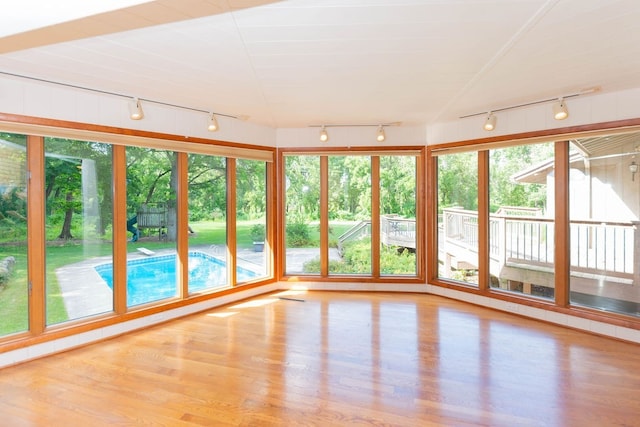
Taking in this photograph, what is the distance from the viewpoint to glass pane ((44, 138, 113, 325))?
307cm

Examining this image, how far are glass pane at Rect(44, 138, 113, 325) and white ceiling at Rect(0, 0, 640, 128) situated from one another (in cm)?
72

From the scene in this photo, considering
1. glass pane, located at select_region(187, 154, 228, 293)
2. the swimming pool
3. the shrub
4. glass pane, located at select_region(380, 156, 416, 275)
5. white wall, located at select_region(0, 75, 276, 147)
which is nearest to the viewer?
white wall, located at select_region(0, 75, 276, 147)

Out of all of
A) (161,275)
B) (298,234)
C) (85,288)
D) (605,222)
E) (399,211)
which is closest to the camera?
(85,288)

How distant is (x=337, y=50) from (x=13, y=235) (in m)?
3.12

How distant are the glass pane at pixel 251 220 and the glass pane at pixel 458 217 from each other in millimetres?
2543

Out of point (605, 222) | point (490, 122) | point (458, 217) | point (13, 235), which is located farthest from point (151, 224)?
point (605, 222)

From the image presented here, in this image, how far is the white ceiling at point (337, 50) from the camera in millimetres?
1825

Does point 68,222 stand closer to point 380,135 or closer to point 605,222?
point 380,135

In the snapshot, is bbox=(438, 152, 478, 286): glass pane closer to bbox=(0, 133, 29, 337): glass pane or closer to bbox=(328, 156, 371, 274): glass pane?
bbox=(328, 156, 371, 274): glass pane

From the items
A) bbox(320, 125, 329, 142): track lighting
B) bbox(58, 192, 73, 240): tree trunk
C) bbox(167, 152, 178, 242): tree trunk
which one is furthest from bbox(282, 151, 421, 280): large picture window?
bbox(58, 192, 73, 240): tree trunk

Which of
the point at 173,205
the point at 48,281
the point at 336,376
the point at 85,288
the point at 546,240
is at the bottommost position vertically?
the point at 336,376

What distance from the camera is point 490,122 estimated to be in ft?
12.4

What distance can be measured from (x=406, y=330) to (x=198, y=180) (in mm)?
2977

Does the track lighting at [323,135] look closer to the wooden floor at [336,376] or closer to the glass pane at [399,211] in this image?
the glass pane at [399,211]
